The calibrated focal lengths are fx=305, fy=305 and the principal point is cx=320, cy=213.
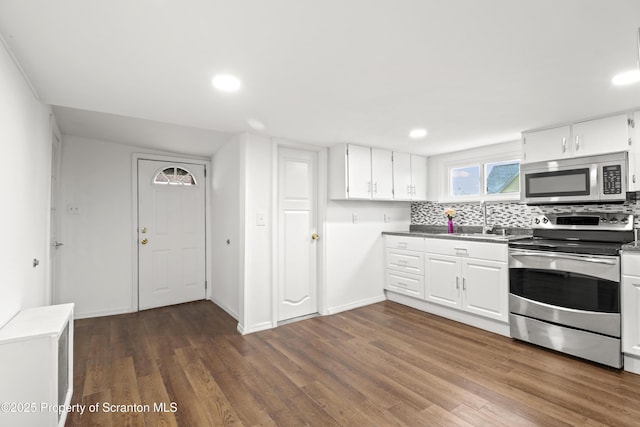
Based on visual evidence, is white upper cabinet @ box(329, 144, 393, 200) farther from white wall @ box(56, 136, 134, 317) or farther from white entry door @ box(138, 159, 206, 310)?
white wall @ box(56, 136, 134, 317)

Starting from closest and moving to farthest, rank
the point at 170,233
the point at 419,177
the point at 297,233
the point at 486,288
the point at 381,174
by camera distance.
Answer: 1. the point at 486,288
2. the point at 297,233
3. the point at 381,174
4. the point at 170,233
5. the point at 419,177

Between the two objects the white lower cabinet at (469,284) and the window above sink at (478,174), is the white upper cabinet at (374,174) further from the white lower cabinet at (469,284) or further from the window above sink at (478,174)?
the white lower cabinet at (469,284)

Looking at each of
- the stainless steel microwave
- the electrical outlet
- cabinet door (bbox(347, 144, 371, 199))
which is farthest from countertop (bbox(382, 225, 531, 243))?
the electrical outlet

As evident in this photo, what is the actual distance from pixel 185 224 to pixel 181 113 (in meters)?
2.10

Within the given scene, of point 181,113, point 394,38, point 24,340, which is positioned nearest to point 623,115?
point 394,38

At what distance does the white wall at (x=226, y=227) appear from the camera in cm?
352

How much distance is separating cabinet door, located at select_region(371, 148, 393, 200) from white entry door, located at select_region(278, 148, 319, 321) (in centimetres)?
75

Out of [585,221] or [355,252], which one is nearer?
[585,221]

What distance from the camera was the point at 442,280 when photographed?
3.56 m

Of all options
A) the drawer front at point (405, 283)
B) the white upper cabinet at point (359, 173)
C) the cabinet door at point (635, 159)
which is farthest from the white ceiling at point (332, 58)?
the drawer front at point (405, 283)

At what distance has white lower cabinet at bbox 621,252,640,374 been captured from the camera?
228cm

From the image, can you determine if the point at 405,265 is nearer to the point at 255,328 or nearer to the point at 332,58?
the point at 255,328

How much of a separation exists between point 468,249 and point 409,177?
1.35 m

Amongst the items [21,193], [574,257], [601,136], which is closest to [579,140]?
[601,136]
